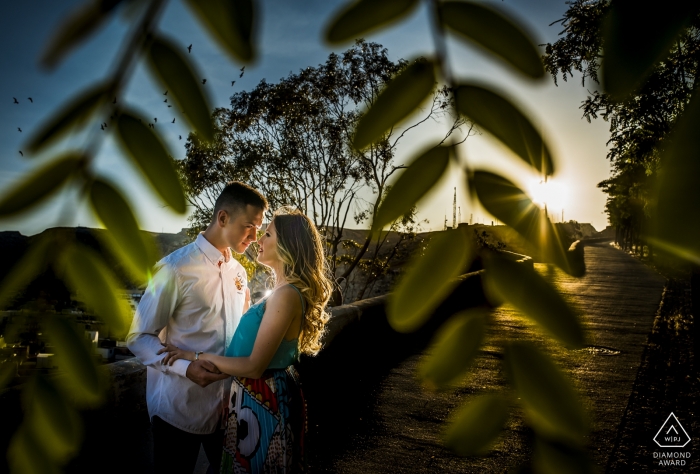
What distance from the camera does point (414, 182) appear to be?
32 cm

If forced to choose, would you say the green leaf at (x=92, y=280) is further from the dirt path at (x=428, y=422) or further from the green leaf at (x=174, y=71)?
the dirt path at (x=428, y=422)

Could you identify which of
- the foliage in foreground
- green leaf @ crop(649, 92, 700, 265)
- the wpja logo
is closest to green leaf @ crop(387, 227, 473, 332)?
the foliage in foreground

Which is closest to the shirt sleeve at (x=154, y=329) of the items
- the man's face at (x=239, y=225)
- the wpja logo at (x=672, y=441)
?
the man's face at (x=239, y=225)

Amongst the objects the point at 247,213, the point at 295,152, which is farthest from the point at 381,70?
the point at 247,213

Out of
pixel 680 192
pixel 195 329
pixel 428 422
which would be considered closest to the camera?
pixel 680 192

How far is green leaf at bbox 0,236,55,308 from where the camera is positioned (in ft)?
1.18

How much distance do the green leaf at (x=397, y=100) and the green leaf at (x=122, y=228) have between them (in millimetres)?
171

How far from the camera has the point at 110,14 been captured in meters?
0.33

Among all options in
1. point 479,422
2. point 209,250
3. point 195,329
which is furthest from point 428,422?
point 479,422

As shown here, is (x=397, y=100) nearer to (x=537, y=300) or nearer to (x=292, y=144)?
(x=537, y=300)

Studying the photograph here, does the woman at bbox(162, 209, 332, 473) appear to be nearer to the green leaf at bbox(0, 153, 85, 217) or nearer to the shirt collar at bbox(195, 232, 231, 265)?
the shirt collar at bbox(195, 232, 231, 265)

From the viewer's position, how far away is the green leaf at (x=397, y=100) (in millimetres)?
343

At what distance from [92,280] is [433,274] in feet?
0.82

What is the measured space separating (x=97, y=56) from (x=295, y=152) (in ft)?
35.0
